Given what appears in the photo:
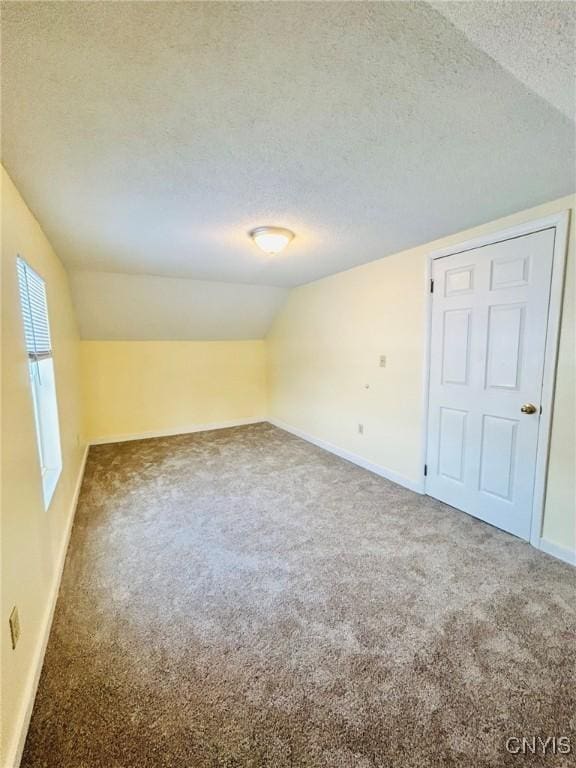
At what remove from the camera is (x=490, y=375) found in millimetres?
2400

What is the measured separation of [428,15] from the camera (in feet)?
2.68

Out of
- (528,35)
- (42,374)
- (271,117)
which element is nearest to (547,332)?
(528,35)

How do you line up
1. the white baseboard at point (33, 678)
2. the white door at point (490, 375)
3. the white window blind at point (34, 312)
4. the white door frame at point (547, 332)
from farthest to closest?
the white door at point (490, 375) < the white door frame at point (547, 332) < the white window blind at point (34, 312) < the white baseboard at point (33, 678)

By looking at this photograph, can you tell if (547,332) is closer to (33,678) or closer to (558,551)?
(558,551)

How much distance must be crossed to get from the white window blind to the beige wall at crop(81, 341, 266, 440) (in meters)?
2.26

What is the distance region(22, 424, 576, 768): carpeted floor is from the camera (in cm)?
114

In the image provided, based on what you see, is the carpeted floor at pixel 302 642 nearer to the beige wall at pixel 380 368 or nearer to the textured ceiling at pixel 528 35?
the beige wall at pixel 380 368

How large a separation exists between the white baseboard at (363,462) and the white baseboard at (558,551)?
935mm

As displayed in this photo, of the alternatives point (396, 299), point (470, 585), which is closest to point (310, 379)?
point (396, 299)

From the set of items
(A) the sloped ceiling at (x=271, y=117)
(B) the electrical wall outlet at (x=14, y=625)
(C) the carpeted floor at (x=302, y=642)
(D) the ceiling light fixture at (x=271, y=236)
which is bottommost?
(C) the carpeted floor at (x=302, y=642)

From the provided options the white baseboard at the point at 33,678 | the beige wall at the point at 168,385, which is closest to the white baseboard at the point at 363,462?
the beige wall at the point at 168,385

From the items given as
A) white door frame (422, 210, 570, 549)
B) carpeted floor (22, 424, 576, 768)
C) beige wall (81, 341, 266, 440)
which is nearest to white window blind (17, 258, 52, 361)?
carpeted floor (22, 424, 576, 768)

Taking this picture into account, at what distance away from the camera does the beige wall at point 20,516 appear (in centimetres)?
113

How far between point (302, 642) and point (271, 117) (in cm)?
218
